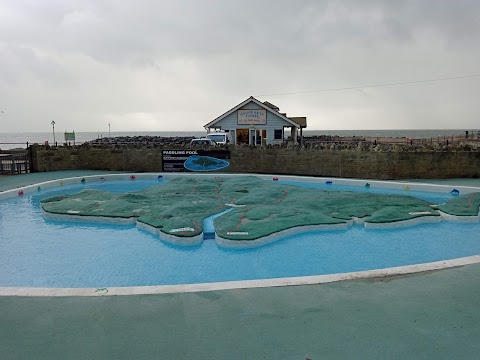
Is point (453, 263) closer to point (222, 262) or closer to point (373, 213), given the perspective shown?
point (222, 262)

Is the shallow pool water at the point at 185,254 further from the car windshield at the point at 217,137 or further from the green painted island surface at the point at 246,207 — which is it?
the car windshield at the point at 217,137

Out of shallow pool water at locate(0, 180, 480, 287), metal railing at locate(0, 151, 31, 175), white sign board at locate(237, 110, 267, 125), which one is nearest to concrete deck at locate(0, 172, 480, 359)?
shallow pool water at locate(0, 180, 480, 287)

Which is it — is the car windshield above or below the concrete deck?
above

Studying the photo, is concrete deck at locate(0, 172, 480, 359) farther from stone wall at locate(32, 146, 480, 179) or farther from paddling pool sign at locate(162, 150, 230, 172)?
paddling pool sign at locate(162, 150, 230, 172)

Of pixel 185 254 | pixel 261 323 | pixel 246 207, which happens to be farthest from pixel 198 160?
pixel 261 323

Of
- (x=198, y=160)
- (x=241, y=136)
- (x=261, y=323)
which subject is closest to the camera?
(x=261, y=323)

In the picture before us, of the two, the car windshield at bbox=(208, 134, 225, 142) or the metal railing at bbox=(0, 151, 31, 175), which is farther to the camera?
the car windshield at bbox=(208, 134, 225, 142)

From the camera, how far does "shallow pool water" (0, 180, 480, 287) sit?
29.5 feet

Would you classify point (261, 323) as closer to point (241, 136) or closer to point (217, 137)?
point (217, 137)

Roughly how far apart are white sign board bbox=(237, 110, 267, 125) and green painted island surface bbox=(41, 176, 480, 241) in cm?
1247

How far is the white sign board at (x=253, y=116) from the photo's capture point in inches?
1200

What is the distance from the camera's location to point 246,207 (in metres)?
14.8

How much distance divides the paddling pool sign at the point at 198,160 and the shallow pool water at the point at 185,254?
11347 millimetres

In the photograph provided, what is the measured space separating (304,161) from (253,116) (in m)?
A: 8.71
